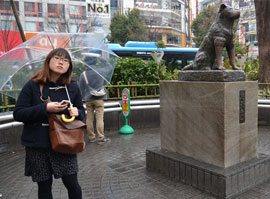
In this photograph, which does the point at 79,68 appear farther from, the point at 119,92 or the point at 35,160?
the point at 119,92

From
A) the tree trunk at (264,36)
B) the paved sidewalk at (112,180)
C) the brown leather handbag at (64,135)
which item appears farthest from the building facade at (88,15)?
the brown leather handbag at (64,135)

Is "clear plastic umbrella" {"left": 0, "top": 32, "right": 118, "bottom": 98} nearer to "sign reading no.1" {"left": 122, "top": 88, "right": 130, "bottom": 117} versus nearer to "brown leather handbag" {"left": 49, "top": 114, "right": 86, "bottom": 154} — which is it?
"sign reading no.1" {"left": 122, "top": 88, "right": 130, "bottom": 117}

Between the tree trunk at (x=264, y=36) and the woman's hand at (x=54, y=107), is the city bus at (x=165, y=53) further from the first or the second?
the woman's hand at (x=54, y=107)

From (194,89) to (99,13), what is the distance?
41.4m

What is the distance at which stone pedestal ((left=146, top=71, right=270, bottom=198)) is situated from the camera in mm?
3383

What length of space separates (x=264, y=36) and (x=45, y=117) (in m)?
11.3

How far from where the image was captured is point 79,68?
5.08 metres

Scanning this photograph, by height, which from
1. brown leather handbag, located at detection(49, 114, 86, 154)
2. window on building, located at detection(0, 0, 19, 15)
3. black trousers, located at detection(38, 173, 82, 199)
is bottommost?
black trousers, located at detection(38, 173, 82, 199)

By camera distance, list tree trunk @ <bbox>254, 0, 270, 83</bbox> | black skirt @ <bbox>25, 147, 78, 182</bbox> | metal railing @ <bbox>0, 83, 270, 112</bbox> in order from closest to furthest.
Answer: black skirt @ <bbox>25, 147, 78, 182</bbox> < metal railing @ <bbox>0, 83, 270, 112</bbox> < tree trunk @ <bbox>254, 0, 270, 83</bbox>

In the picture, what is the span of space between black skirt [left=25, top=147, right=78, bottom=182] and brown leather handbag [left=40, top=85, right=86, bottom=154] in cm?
16

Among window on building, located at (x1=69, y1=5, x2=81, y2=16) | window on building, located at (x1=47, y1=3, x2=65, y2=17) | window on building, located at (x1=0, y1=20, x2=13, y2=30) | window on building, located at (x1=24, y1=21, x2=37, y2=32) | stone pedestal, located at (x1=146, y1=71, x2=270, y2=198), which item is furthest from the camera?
window on building, located at (x1=69, y1=5, x2=81, y2=16)

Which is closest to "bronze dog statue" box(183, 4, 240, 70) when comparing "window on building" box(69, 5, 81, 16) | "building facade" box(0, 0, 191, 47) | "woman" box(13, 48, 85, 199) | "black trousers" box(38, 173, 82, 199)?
"woman" box(13, 48, 85, 199)

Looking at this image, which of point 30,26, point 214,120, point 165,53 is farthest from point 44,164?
point 30,26

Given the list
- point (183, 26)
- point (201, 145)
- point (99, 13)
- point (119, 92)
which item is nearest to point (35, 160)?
point (201, 145)
